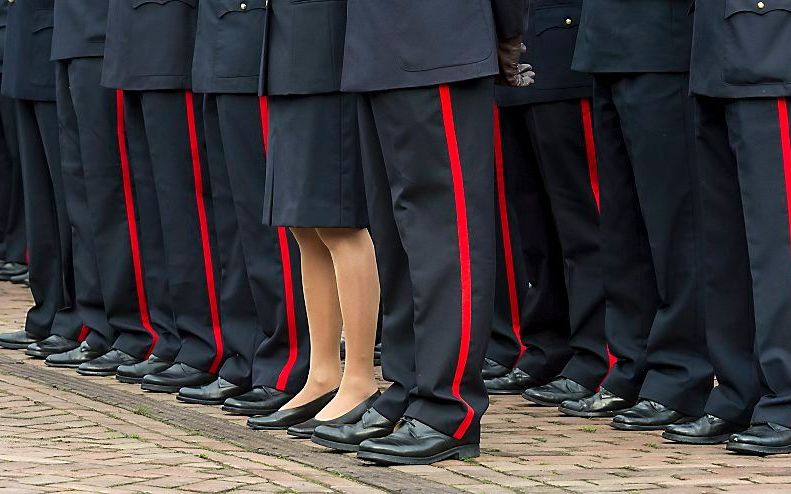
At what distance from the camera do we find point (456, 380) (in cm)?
480

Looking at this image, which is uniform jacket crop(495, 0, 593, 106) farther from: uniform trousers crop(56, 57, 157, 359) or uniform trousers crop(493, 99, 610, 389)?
uniform trousers crop(56, 57, 157, 359)

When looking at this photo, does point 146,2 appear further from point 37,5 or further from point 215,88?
point 37,5

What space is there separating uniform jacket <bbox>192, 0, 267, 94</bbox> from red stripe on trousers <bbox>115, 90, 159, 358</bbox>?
2.61 ft

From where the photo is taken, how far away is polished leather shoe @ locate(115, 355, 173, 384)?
6402 mm

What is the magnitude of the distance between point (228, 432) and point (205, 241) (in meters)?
1.08

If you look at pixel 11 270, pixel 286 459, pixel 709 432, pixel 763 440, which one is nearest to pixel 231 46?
pixel 286 459

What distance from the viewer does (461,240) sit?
476 centimetres

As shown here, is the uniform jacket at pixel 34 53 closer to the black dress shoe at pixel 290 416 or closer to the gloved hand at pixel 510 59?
the black dress shoe at pixel 290 416

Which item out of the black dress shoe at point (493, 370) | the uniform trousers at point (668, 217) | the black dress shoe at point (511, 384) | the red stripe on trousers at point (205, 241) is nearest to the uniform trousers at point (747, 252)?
the uniform trousers at point (668, 217)

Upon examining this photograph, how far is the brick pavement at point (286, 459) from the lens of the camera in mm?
4480

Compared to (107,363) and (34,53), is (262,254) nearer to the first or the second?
(107,363)

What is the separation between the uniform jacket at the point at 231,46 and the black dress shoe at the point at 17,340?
1.98 metres

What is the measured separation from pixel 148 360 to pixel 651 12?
7.66ft

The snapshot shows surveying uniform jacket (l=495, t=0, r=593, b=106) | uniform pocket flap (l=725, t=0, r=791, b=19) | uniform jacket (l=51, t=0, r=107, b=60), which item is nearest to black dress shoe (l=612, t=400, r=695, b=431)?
uniform jacket (l=495, t=0, r=593, b=106)
